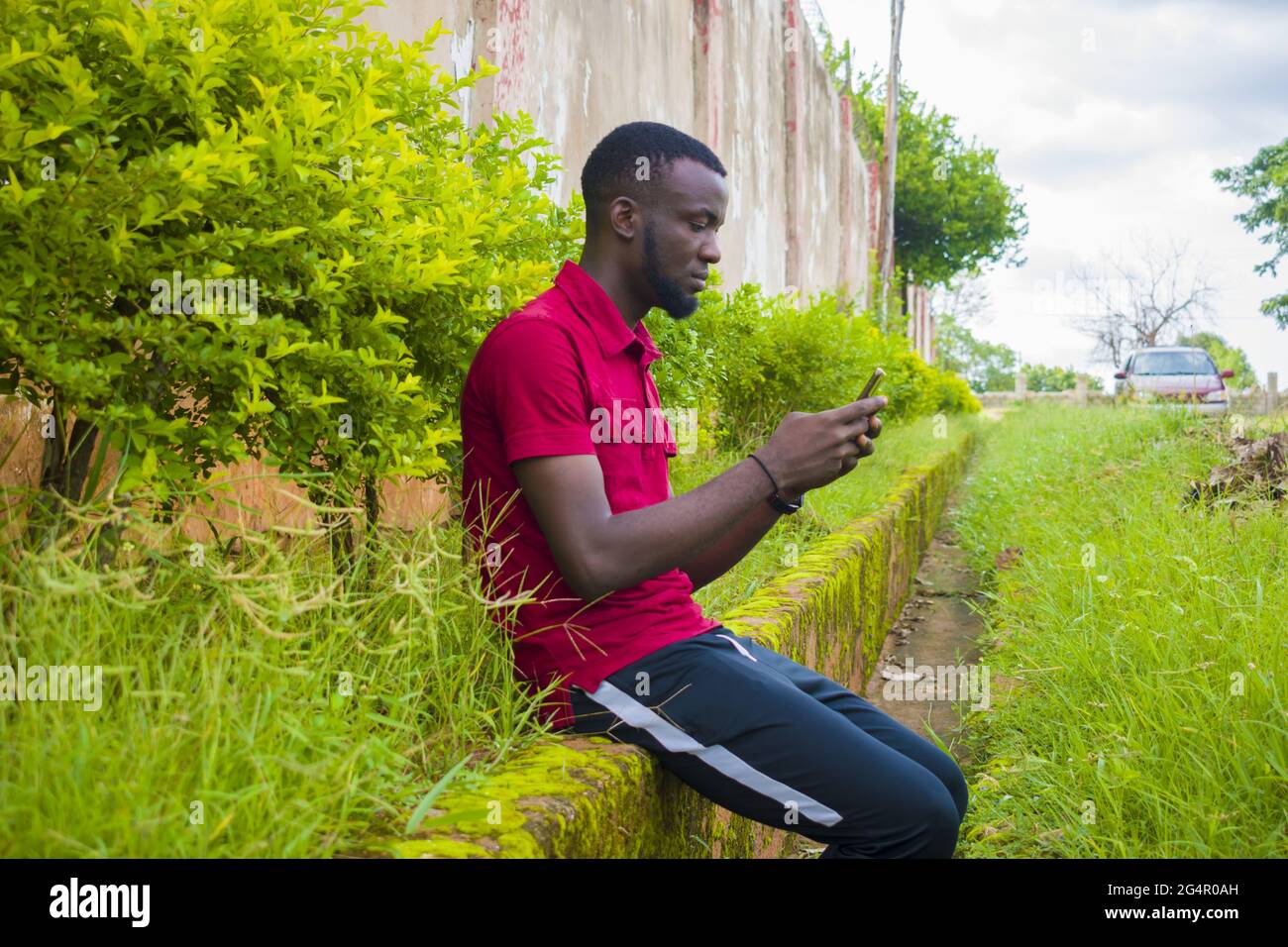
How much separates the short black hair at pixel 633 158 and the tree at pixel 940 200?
28179 millimetres

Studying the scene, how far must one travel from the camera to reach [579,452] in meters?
2.15

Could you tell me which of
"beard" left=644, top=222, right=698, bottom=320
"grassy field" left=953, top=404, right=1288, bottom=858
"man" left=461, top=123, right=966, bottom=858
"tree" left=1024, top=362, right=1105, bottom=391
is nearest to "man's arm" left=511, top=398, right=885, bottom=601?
"man" left=461, top=123, right=966, bottom=858

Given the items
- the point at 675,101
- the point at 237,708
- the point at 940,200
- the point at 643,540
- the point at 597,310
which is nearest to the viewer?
the point at 237,708

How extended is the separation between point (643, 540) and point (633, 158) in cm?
97

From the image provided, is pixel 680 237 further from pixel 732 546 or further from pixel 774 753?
pixel 774 753

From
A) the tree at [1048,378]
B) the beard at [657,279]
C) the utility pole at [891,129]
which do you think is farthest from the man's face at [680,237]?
the tree at [1048,378]

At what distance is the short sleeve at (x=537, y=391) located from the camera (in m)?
2.14

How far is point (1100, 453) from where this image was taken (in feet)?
29.9

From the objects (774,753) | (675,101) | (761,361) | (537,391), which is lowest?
(774,753)

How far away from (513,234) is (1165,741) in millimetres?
2401

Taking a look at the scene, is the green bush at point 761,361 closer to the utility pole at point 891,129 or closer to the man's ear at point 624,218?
the man's ear at point 624,218

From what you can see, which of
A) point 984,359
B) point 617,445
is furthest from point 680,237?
point 984,359
